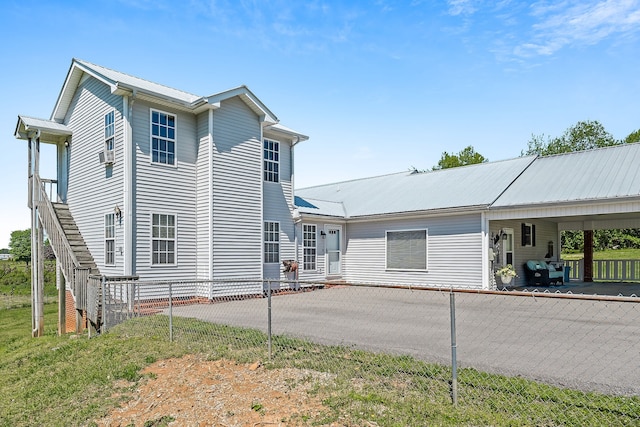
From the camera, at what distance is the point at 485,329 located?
8.55m

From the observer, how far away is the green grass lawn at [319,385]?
13.5ft

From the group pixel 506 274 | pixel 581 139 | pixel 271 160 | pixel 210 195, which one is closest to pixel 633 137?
pixel 581 139

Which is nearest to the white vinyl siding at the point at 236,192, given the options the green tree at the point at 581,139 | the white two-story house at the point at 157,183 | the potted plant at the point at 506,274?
the white two-story house at the point at 157,183

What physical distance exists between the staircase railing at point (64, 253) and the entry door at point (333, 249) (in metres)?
9.86

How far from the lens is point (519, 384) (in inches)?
187

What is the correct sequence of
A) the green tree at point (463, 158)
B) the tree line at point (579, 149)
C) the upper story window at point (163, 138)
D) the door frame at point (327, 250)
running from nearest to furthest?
the upper story window at point (163, 138)
the door frame at point (327, 250)
the tree line at point (579, 149)
the green tree at point (463, 158)

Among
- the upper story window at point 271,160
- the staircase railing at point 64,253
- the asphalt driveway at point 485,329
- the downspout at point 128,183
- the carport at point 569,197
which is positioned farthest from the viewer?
the upper story window at point 271,160

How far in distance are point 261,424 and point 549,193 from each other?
517 inches

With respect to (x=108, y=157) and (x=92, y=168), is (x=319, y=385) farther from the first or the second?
(x=92, y=168)

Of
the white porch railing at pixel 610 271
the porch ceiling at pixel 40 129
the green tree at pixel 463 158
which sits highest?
the green tree at pixel 463 158

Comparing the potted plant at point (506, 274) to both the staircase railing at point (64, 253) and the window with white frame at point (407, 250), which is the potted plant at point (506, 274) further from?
the staircase railing at point (64, 253)

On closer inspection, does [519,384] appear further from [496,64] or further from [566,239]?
[566,239]

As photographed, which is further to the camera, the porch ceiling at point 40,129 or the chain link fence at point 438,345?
the porch ceiling at point 40,129

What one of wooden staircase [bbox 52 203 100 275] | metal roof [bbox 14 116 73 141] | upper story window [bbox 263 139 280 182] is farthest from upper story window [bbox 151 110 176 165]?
metal roof [bbox 14 116 73 141]
